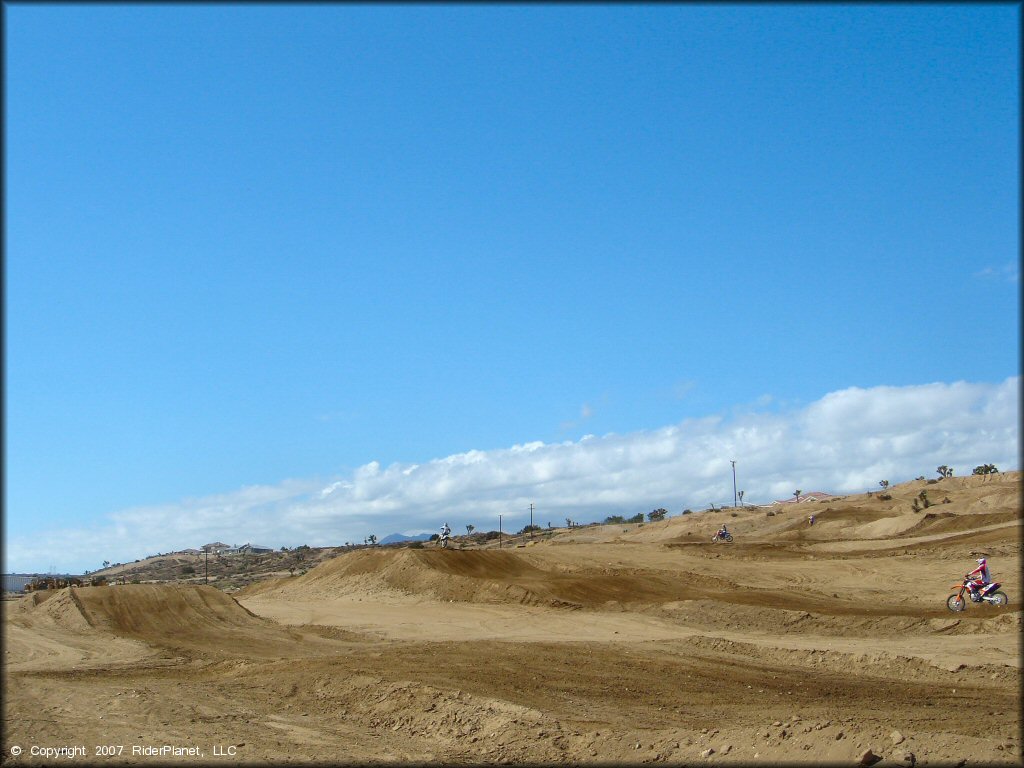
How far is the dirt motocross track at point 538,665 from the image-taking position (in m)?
13.2

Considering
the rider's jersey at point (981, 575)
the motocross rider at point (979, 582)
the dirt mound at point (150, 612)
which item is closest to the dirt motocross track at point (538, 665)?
the dirt mound at point (150, 612)

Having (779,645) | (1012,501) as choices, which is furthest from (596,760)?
(1012,501)

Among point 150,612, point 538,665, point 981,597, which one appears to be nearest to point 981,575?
point 981,597

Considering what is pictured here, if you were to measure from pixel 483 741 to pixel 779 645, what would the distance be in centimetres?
1306

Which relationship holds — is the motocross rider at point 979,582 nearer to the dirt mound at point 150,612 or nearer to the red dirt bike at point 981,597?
the red dirt bike at point 981,597

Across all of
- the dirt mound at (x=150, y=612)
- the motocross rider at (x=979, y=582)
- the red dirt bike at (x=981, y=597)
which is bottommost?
the red dirt bike at (x=981, y=597)

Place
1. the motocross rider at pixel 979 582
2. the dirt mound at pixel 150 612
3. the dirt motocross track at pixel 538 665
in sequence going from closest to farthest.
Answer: the dirt motocross track at pixel 538 665, the motocross rider at pixel 979 582, the dirt mound at pixel 150 612

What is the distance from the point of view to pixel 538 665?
21.2 meters

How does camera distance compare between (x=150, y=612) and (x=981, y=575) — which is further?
(x=150, y=612)

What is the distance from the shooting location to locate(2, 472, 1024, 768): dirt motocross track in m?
13.2

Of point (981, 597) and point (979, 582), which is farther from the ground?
point (979, 582)

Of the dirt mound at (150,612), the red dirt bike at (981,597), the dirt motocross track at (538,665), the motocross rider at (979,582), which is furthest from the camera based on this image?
the dirt mound at (150,612)

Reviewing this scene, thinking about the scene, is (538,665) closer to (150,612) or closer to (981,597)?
(981,597)

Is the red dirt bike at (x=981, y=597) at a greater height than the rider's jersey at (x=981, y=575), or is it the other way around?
the rider's jersey at (x=981, y=575)
